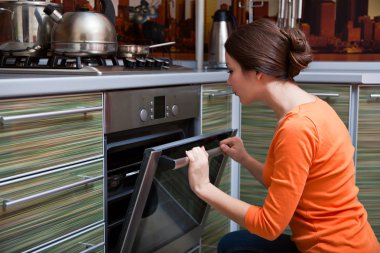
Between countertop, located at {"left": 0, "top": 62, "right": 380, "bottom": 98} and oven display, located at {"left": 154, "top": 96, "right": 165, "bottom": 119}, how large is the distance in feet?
0.16

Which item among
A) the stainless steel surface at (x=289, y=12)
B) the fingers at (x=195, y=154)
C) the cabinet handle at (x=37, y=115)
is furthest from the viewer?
the stainless steel surface at (x=289, y=12)

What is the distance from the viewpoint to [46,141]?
1354 millimetres

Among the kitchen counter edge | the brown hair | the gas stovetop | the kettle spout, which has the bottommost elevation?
the kitchen counter edge

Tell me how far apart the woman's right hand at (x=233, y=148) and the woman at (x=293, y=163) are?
0.93ft

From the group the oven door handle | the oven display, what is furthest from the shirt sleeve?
the oven display

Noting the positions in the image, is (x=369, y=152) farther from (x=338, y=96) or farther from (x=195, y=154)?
(x=195, y=154)

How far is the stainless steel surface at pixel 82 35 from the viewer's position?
5.75 ft

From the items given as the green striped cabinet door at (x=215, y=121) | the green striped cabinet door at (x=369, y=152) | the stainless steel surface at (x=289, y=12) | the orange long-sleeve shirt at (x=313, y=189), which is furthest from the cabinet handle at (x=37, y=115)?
the stainless steel surface at (x=289, y=12)

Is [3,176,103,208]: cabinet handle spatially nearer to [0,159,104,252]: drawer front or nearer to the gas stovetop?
[0,159,104,252]: drawer front

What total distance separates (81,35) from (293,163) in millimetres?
850

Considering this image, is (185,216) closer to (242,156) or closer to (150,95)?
(242,156)

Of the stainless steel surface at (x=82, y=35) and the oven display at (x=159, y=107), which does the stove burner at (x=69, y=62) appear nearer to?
the stainless steel surface at (x=82, y=35)

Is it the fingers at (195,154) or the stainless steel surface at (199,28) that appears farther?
the stainless steel surface at (199,28)

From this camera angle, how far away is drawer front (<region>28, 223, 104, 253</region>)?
4.66ft
